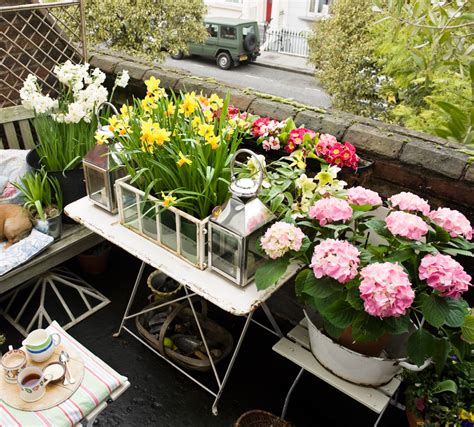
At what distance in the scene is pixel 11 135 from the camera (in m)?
2.79

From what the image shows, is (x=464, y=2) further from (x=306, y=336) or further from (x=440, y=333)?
(x=306, y=336)

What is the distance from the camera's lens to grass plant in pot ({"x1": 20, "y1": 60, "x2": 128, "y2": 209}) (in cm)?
238

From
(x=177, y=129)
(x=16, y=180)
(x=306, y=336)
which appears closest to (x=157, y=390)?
(x=306, y=336)

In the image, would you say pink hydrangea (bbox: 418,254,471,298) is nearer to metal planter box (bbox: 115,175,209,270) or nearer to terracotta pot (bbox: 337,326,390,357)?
terracotta pot (bbox: 337,326,390,357)

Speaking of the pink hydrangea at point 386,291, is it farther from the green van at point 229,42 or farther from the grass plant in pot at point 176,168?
the green van at point 229,42

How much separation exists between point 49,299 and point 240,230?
5.24 feet

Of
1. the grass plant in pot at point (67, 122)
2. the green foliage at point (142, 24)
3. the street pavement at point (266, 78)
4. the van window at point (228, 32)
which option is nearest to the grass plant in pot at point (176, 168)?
the grass plant in pot at point (67, 122)

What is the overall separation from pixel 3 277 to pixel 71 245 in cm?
38

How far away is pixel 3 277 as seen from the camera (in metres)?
2.15

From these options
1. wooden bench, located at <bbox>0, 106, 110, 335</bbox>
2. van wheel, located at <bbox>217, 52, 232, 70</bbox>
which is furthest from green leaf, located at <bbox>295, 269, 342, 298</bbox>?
van wheel, located at <bbox>217, 52, 232, 70</bbox>

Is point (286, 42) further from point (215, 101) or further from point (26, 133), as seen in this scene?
point (215, 101)

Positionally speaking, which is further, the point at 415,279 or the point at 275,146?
the point at 275,146

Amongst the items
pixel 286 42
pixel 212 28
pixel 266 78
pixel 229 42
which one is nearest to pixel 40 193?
pixel 266 78

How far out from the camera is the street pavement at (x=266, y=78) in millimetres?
11281
